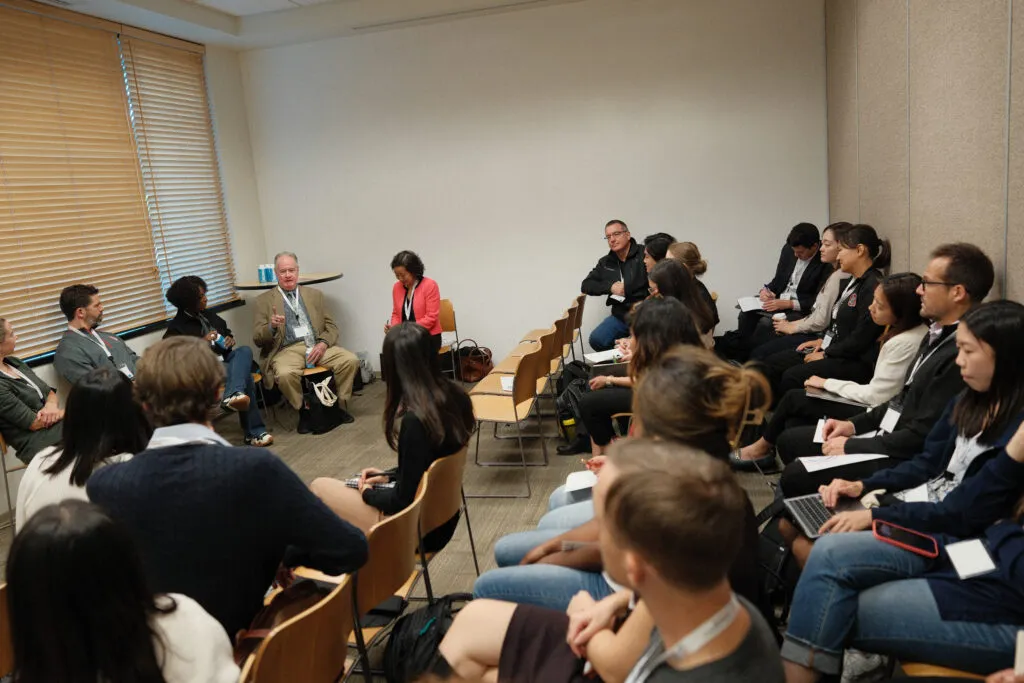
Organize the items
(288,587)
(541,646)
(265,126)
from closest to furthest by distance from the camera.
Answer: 1. (541,646)
2. (288,587)
3. (265,126)

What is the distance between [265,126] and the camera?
6777 mm

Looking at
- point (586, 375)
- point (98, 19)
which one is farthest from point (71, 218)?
point (586, 375)

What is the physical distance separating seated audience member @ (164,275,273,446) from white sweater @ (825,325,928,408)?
3984 millimetres

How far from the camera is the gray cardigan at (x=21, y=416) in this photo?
12.5 feet

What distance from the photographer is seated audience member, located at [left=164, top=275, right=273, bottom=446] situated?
514 cm

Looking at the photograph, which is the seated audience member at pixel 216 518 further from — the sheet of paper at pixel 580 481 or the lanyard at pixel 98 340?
the lanyard at pixel 98 340

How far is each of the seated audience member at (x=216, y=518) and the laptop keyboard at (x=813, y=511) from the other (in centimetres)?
140

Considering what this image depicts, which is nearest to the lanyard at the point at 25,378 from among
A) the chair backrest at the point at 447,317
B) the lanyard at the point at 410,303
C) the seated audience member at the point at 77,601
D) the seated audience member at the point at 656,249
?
the lanyard at the point at 410,303

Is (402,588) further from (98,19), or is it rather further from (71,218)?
(98,19)

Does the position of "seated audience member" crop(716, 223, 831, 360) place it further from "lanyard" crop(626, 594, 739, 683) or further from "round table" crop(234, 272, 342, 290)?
"lanyard" crop(626, 594, 739, 683)

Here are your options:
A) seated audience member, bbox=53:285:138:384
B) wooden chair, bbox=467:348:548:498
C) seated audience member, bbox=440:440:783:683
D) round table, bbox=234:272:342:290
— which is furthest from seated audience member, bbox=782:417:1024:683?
round table, bbox=234:272:342:290

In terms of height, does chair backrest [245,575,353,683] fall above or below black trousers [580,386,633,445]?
above

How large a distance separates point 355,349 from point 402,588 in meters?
4.89

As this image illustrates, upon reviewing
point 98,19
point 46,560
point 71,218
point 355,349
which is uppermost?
point 98,19
